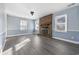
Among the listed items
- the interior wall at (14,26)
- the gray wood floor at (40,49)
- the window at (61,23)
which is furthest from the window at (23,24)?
the gray wood floor at (40,49)

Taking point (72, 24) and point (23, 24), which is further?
point (23, 24)

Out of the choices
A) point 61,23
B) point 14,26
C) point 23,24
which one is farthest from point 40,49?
point 23,24

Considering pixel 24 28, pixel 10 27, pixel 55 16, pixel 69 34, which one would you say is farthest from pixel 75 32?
pixel 24 28

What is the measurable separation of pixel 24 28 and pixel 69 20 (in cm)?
727

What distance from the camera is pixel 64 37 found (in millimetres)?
6500

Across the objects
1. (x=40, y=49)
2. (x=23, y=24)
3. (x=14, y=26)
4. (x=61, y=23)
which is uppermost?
(x=23, y=24)

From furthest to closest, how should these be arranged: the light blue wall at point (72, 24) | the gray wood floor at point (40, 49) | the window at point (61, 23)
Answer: the window at point (61, 23)
the light blue wall at point (72, 24)
the gray wood floor at point (40, 49)

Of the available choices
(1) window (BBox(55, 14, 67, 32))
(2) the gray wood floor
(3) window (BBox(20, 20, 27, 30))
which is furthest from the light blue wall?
(3) window (BBox(20, 20, 27, 30))

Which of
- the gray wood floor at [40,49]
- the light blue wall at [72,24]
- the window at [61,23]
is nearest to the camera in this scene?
the gray wood floor at [40,49]

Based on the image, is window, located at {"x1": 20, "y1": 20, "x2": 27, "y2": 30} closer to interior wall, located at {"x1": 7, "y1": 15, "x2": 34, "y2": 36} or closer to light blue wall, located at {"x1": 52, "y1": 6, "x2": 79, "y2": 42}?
interior wall, located at {"x1": 7, "y1": 15, "x2": 34, "y2": 36}

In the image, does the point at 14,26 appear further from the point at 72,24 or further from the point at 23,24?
the point at 72,24

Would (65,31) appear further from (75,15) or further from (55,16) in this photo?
(55,16)

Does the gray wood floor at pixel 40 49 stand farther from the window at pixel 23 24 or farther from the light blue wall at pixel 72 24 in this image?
the window at pixel 23 24

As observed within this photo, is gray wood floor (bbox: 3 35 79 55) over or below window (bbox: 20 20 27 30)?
below
